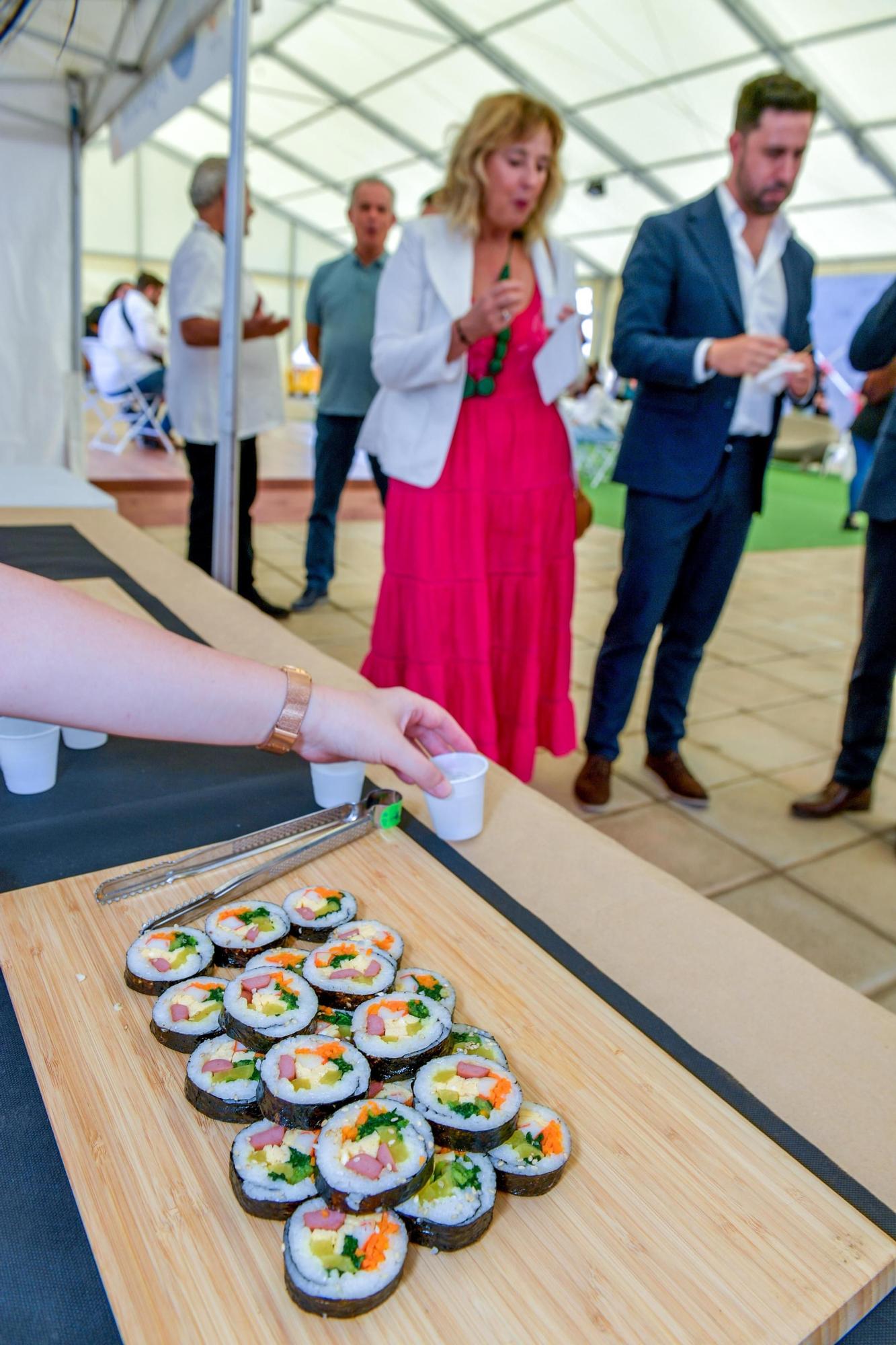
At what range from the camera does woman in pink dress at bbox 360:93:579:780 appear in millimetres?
1636

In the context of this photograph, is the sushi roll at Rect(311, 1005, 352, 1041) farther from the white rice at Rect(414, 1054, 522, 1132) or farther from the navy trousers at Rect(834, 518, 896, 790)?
the navy trousers at Rect(834, 518, 896, 790)

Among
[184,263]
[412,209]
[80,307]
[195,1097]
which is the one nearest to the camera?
[195,1097]

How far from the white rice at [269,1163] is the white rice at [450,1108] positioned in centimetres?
6

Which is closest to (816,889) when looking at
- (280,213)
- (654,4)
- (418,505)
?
(418,505)

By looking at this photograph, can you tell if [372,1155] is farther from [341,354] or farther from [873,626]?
[341,354]

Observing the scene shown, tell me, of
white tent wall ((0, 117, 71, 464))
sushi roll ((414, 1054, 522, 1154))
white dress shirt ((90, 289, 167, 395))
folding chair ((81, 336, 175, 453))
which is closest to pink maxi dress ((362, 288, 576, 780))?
sushi roll ((414, 1054, 522, 1154))

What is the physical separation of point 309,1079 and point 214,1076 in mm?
56

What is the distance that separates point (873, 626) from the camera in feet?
6.73

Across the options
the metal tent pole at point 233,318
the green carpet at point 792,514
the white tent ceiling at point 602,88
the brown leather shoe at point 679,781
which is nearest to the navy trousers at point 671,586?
the brown leather shoe at point 679,781

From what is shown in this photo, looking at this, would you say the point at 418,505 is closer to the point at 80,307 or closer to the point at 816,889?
the point at 816,889

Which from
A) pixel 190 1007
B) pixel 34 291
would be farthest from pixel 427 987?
pixel 34 291

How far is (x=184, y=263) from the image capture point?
2713mm

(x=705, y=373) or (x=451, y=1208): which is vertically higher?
(x=705, y=373)

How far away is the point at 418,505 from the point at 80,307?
1.89 metres
